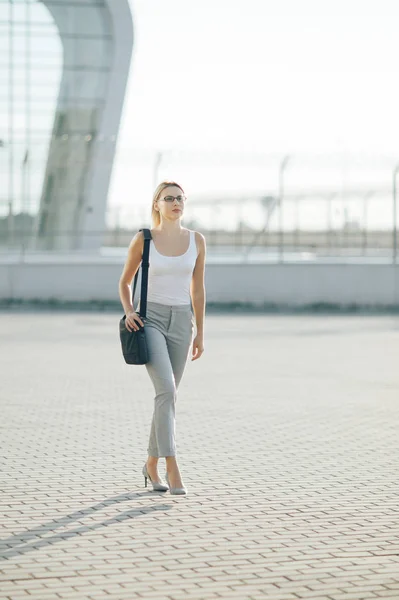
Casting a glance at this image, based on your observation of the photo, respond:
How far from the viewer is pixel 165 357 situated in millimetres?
6906

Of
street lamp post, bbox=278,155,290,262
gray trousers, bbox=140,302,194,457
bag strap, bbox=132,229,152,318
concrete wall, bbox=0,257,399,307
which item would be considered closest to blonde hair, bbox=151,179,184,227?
bag strap, bbox=132,229,152,318

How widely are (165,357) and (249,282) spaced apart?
18613 mm

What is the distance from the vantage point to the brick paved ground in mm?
5090

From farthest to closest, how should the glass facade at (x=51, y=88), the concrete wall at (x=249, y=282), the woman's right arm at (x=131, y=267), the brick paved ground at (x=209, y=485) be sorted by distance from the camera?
1. the glass facade at (x=51, y=88)
2. the concrete wall at (x=249, y=282)
3. the woman's right arm at (x=131, y=267)
4. the brick paved ground at (x=209, y=485)

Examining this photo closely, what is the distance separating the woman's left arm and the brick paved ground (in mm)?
790

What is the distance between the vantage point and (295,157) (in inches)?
995

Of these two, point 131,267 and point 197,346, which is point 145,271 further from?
point 197,346

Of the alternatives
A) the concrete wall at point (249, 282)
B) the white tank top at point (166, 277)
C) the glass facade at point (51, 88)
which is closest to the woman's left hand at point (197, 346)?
the white tank top at point (166, 277)

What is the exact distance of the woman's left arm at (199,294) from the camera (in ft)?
23.5

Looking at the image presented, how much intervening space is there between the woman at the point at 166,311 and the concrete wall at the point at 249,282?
59.9 feet

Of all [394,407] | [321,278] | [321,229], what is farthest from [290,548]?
[321,229]

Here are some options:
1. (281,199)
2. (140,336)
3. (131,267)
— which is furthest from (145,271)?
(281,199)

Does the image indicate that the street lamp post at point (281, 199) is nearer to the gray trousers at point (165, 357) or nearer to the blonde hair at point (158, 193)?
the blonde hair at point (158, 193)

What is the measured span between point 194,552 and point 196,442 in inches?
128
